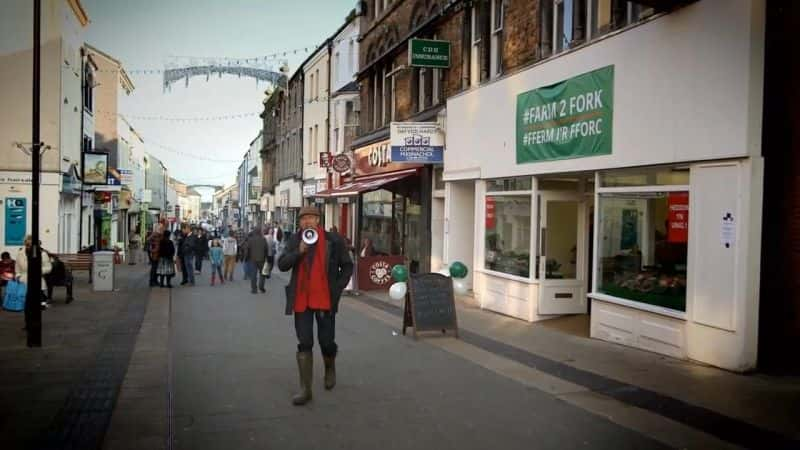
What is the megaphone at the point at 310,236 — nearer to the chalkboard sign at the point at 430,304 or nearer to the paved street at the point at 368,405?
the paved street at the point at 368,405

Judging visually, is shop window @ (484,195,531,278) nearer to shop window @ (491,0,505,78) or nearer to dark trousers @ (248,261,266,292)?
shop window @ (491,0,505,78)

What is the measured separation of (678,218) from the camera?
9086mm

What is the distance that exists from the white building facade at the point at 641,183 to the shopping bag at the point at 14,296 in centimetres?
879

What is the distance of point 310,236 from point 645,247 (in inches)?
202

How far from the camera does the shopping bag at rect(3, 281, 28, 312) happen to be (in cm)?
1337

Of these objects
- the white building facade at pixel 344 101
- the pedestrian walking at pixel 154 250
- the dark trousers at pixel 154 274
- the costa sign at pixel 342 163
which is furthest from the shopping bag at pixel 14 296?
the white building facade at pixel 344 101

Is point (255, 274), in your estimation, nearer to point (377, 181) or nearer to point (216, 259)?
point (216, 259)

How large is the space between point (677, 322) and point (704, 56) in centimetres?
324

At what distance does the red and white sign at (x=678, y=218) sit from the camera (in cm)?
895

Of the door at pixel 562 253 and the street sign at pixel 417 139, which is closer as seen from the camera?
the door at pixel 562 253

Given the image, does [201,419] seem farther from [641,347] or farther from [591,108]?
[591,108]

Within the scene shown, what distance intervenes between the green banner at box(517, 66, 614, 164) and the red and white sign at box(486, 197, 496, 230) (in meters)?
1.62

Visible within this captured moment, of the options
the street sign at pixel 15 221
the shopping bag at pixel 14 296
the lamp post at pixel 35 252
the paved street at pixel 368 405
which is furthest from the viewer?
the street sign at pixel 15 221

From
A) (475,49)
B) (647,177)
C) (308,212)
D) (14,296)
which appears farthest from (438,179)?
(308,212)
